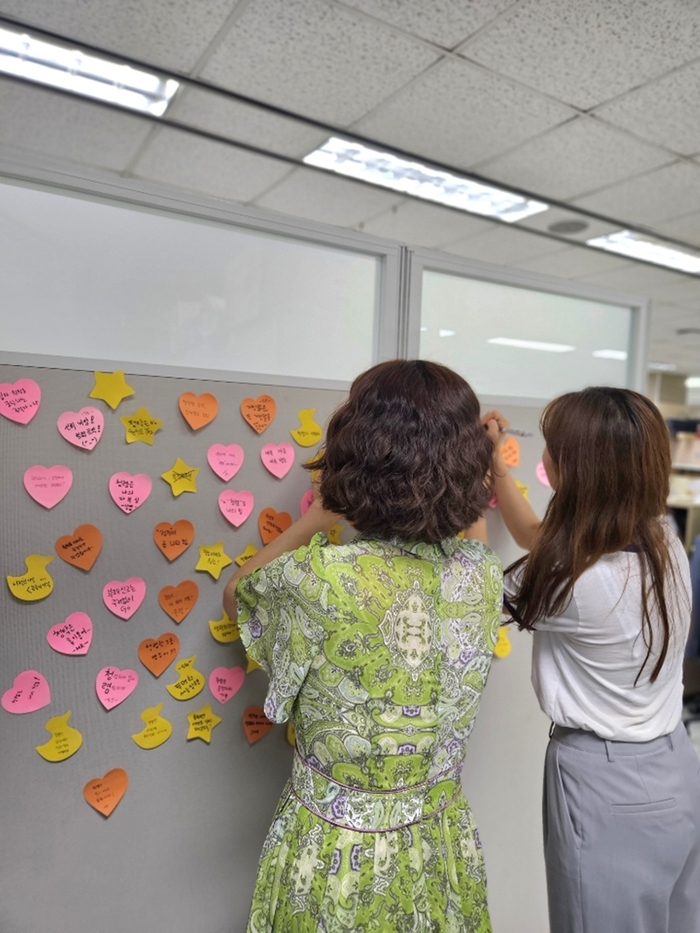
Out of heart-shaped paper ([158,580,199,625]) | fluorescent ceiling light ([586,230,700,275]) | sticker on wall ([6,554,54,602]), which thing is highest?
fluorescent ceiling light ([586,230,700,275])

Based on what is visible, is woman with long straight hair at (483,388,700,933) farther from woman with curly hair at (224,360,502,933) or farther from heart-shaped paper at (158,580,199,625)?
heart-shaped paper at (158,580,199,625)

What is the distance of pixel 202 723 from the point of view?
1005 millimetres

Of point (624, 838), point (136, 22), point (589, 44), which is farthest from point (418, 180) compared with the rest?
point (624, 838)

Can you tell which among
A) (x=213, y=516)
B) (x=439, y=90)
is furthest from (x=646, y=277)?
(x=213, y=516)

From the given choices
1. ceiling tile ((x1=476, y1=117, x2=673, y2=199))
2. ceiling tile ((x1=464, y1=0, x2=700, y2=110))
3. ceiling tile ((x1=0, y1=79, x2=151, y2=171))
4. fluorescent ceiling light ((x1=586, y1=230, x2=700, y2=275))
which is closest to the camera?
ceiling tile ((x1=464, y1=0, x2=700, y2=110))

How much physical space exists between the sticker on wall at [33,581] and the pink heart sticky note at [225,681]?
0.93 feet

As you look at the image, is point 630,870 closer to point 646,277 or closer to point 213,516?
point 213,516

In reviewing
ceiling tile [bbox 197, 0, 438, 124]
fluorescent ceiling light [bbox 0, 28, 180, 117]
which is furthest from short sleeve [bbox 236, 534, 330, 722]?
fluorescent ceiling light [bbox 0, 28, 180, 117]

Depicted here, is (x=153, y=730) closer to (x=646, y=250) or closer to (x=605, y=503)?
(x=605, y=503)

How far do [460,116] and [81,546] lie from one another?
2646 millimetres

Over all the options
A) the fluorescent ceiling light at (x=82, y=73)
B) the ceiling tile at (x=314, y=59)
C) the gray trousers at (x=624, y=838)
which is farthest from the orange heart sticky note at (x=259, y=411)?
the fluorescent ceiling light at (x=82, y=73)

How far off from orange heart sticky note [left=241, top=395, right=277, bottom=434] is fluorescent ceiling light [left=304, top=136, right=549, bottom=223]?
2.44 m

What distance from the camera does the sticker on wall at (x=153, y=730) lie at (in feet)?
3.15

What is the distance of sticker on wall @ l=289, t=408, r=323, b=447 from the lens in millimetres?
1089
